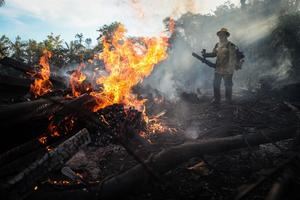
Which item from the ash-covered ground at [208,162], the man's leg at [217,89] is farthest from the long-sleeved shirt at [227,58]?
the ash-covered ground at [208,162]

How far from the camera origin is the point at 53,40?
2759cm

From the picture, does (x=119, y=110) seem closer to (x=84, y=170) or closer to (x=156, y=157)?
(x=84, y=170)

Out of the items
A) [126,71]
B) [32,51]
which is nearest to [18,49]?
[32,51]

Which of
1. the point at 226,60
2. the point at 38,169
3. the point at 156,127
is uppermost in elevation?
the point at 226,60

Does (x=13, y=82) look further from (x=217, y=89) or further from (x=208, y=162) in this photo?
(x=217, y=89)

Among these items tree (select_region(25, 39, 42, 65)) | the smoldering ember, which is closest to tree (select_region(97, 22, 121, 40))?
tree (select_region(25, 39, 42, 65))

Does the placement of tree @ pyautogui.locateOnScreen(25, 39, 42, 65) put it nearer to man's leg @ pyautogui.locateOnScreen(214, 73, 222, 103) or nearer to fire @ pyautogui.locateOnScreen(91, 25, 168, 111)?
fire @ pyautogui.locateOnScreen(91, 25, 168, 111)

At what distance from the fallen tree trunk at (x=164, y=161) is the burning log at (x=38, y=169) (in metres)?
0.20

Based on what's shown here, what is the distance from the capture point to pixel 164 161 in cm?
387

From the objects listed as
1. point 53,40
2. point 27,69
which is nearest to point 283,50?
point 27,69

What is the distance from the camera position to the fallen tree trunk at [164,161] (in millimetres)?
3289

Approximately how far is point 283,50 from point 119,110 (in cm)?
1241

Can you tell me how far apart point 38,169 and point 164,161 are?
1600 mm

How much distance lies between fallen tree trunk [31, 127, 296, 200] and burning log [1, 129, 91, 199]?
200mm
